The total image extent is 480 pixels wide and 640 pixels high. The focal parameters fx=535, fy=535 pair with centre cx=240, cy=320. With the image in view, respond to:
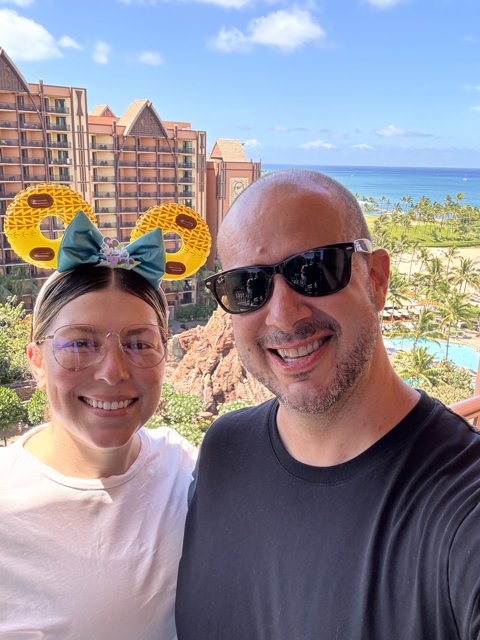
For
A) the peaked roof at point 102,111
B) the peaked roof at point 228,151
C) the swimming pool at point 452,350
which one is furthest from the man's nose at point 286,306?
the swimming pool at point 452,350

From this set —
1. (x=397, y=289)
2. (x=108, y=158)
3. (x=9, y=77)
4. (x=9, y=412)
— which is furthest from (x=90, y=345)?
(x=397, y=289)

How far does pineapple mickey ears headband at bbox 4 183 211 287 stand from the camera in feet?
2.81

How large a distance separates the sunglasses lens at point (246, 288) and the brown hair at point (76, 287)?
0.56 feet

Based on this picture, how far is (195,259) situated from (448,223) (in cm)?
1892

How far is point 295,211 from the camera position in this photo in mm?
731

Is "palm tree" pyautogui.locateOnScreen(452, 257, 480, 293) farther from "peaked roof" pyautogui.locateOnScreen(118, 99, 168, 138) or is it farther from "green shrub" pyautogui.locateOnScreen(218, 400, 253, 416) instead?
"green shrub" pyautogui.locateOnScreen(218, 400, 253, 416)

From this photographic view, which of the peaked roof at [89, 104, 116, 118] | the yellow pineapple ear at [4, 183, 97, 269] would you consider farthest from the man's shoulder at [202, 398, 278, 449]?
the peaked roof at [89, 104, 116, 118]

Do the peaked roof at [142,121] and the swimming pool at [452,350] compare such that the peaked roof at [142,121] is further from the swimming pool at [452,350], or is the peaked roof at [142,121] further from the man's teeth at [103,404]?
the man's teeth at [103,404]

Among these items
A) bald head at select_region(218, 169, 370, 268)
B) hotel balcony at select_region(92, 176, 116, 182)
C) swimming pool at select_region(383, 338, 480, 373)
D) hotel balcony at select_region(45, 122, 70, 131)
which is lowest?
swimming pool at select_region(383, 338, 480, 373)

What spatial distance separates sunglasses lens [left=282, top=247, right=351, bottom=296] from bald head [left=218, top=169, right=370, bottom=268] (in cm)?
2

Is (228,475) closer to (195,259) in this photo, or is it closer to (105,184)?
(195,259)

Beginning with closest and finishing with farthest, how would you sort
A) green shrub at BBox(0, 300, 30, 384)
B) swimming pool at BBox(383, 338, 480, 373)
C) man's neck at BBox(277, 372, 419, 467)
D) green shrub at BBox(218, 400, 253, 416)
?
man's neck at BBox(277, 372, 419, 467)
green shrub at BBox(0, 300, 30, 384)
green shrub at BBox(218, 400, 253, 416)
swimming pool at BBox(383, 338, 480, 373)

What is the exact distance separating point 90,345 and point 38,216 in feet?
1.07

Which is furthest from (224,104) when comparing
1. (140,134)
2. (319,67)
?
(319,67)
